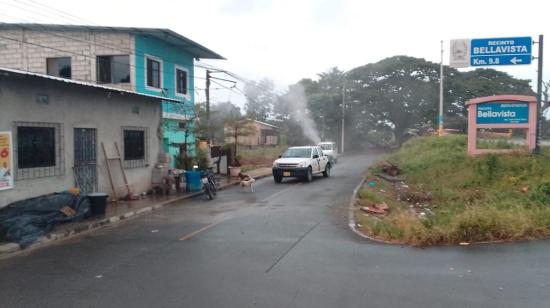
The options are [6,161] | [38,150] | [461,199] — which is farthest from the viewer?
[461,199]

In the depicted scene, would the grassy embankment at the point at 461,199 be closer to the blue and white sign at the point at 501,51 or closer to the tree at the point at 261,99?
the blue and white sign at the point at 501,51

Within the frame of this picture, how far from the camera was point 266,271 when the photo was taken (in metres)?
6.66

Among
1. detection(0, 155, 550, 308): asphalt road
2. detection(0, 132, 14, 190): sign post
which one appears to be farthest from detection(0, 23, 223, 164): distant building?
detection(0, 155, 550, 308): asphalt road

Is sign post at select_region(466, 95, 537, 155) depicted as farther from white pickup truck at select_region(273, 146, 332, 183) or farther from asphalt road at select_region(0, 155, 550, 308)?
asphalt road at select_region(0, 155, 550, 308)

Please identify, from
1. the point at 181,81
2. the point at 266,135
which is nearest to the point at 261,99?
the point at 266,135

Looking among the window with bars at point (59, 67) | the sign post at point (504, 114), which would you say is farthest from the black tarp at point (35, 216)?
the sign post at point (504, 114)

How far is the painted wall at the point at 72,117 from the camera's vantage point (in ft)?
34.8

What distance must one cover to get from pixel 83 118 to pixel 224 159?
11706mm

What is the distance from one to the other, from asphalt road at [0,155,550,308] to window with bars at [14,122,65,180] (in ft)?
8.55

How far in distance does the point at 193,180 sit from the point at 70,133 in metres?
5.46

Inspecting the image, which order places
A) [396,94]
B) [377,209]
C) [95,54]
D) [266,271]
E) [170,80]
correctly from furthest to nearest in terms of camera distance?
[396,94], [170,80], [95,54], [377,209], [266,271]

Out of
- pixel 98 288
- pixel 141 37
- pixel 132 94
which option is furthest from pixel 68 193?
pixel 141 37

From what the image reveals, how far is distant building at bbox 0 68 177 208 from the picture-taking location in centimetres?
1066

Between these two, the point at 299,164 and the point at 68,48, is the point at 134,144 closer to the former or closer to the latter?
the point at 68,48
